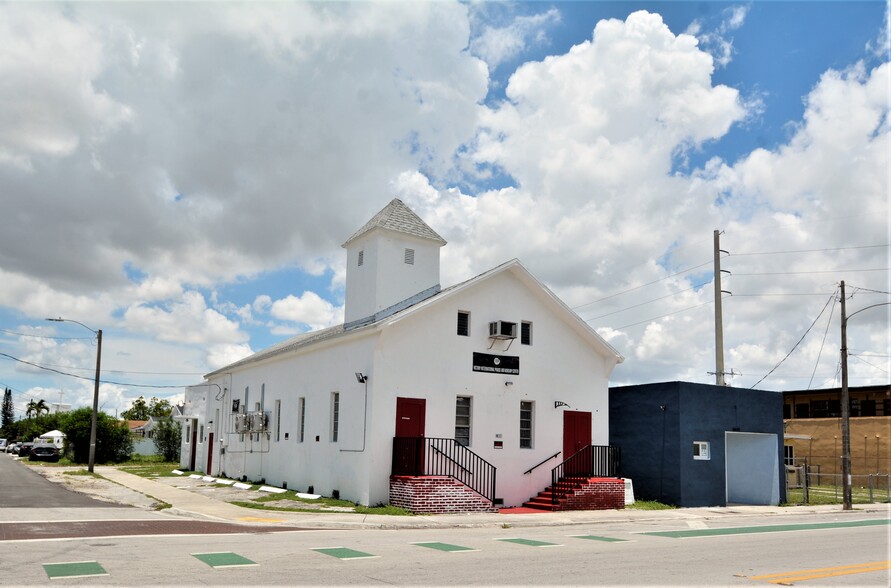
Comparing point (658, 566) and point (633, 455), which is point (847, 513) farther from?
point (658, 566)

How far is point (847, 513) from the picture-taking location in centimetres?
2662

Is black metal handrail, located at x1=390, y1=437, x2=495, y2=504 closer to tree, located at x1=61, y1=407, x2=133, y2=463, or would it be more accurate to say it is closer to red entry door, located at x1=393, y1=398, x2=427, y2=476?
red entry door, located at x1=393, y1=398, x2=427, y2=476

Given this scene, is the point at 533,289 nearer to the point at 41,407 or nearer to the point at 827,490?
the point at 827,490

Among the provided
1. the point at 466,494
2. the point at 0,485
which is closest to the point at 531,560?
the point at 466,494

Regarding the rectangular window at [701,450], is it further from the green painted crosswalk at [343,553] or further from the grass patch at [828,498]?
the green painted crosswalk at [343,553]

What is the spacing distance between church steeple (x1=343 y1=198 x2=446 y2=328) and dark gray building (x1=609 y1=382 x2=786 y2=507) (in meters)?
8.66

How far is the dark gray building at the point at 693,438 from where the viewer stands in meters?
26.7

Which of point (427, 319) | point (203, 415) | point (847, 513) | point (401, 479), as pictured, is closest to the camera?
point (401, 479)

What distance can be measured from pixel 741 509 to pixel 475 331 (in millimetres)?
11362

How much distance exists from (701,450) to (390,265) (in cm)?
1259

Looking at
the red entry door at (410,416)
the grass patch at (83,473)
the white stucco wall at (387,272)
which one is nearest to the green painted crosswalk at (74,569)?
the red entry door at (410,416)

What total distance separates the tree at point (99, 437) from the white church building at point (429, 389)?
78.3 ft

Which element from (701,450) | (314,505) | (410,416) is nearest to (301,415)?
(314,505)

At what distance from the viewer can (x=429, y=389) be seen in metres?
22.8
